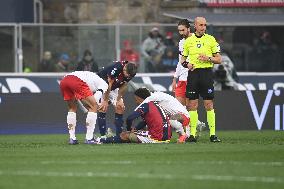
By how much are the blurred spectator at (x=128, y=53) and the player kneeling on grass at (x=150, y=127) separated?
10.2m

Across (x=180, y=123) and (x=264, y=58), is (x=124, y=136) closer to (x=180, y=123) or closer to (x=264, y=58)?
(x=180, y=123)

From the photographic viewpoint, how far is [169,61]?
31109 mm

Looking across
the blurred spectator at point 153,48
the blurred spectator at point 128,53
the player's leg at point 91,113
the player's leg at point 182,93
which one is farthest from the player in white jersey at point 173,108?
the blurred spectator at point 153,48

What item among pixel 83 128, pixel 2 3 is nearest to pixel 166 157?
pixel 83 128

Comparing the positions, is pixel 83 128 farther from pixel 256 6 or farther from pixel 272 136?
pixel 256 6

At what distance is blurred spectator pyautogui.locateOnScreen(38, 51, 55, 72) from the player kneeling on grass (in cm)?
1042

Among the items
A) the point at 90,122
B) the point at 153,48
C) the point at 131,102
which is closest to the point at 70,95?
the point at 90,122

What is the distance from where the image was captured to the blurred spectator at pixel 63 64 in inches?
1219

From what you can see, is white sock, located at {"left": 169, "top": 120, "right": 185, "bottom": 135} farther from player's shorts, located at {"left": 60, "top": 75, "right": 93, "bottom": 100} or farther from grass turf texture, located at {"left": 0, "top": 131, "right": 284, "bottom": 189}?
player's shorts, located at {"left": 60, "top": 75, "right": 93, "bottom": 100}

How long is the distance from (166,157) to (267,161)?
63.2 inches

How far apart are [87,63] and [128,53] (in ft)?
4.23

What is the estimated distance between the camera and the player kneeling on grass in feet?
66.3

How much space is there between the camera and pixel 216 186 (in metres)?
12.9

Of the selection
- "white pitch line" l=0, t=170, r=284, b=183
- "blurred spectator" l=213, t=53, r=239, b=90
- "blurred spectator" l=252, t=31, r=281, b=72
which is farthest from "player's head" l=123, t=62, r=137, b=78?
"blurred spectator" l=252, t=31, r=281, b=72
